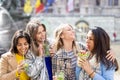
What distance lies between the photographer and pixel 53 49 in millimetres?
4703

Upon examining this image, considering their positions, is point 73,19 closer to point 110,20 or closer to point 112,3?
point 110,20

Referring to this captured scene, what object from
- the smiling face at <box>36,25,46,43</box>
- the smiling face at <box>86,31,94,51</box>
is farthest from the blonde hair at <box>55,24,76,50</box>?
the smiling face at <box>86,31,94,51</box>

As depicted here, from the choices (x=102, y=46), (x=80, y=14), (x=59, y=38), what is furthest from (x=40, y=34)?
(x=80, y=14)

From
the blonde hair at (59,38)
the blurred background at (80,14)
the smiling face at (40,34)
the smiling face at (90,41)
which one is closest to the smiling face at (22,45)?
the smiling face at (40,34)

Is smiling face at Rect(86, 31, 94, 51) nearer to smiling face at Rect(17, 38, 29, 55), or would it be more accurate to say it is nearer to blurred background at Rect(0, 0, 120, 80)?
smiling face at Rect(17, 38, 29, 55)

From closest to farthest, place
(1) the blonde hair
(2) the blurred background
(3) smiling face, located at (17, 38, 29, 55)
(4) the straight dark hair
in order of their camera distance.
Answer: (4) the straight dark hair → (3) smiling face, located at (17, 38, 29, 55) → (1) the blonde hair → (2) the blurred background

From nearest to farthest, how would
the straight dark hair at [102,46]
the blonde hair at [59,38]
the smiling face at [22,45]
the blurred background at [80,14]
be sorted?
the straight dark hair at [102,46], the smiling face at [22,45], the blonde hair at [59,38], the blurred background at [80,14]

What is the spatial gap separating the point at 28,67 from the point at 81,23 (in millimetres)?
37477

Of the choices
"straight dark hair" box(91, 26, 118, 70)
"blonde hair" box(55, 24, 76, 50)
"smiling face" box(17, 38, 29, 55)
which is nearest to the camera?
"straight dark hair" box(91, 26, 118, 70)

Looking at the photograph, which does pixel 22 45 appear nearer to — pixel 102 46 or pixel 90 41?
pixel 90 41

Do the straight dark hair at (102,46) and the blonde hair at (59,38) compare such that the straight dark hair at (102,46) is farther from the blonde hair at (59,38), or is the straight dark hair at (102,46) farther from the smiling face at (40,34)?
the smiling face at (40,34)

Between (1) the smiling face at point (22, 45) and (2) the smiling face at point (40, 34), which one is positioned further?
(2) the smiling face at point (40, 34)

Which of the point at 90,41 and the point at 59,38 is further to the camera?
the point at 59,38

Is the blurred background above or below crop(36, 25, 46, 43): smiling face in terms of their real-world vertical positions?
below
